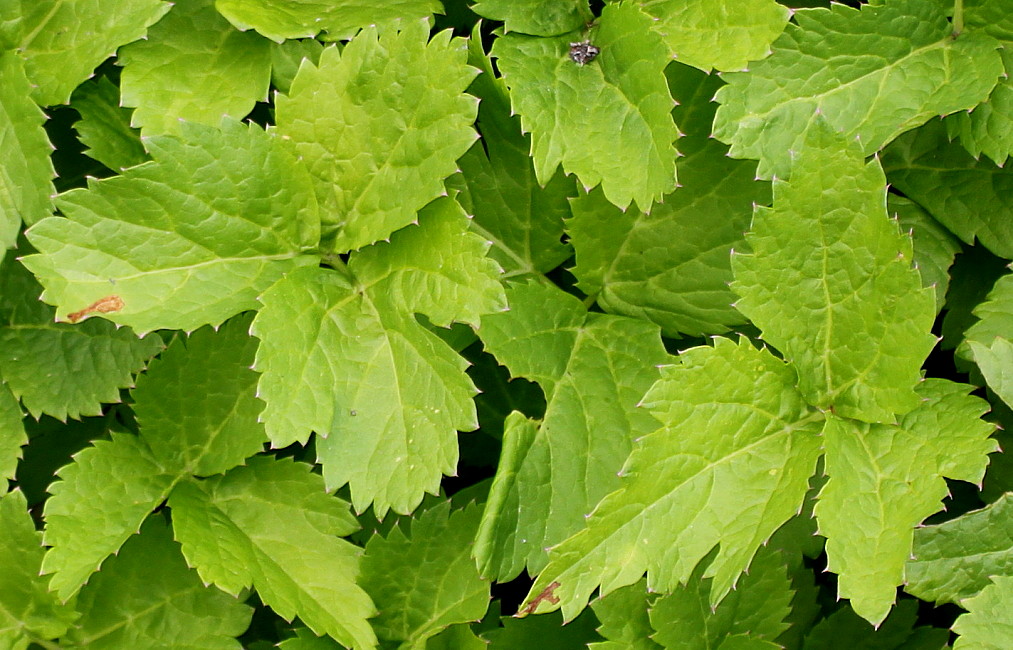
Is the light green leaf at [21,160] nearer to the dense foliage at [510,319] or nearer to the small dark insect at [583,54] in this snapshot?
the dense foliage at [510,319]

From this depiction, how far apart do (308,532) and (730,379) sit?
0.94m

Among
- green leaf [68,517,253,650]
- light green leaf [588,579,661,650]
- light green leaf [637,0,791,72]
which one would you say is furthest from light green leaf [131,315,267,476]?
light green leaf [637,0,791,72]

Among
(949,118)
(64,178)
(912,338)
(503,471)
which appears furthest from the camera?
(64,178)

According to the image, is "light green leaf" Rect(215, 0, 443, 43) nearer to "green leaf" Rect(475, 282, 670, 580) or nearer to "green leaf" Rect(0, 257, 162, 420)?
"green leaf" Rect(475, 282, 670, 580)

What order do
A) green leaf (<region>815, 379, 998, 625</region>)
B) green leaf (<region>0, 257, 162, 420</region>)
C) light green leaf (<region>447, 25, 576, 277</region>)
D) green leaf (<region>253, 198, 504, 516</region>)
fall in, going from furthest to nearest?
1. green leaf (<region>0, 257, 162, 420</region>)
2. light green leaf (<region>447, 25, 576, 277</region>)
3. green leaf (<region>253, 198, 504, 516</region>)
4. green leaf (<region>815, 379, 998, 625</region>)

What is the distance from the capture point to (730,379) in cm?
162

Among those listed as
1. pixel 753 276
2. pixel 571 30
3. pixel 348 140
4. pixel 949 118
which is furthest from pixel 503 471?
pixel 949 118

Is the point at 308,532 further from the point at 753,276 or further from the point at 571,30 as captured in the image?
the point at 571,30

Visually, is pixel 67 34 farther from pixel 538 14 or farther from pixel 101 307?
pixel 538 14

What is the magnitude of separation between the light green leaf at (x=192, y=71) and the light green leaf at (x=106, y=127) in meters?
0.10

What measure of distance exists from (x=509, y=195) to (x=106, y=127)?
0.88m

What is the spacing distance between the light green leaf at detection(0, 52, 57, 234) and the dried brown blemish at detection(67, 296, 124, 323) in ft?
0.87

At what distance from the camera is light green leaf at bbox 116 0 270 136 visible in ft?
5.98

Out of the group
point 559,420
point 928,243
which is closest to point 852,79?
point 928,243
